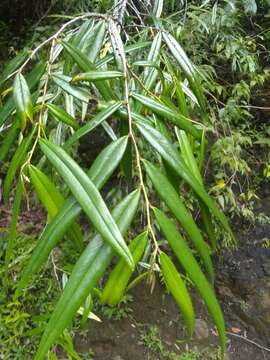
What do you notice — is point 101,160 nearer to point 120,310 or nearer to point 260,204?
point 120,310

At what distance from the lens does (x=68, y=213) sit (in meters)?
0.39

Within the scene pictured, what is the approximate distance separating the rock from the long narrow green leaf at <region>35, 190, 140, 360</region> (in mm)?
1803

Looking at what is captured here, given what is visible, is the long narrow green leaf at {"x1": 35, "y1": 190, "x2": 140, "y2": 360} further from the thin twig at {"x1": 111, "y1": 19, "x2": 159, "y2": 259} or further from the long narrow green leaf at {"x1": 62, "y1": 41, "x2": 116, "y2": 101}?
the long narrow green leaf at {"x1": 62, "y1": 41, "x2": 116, "y2": 101}

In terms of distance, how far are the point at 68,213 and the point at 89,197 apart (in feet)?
0.08

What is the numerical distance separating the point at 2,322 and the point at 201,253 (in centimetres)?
148

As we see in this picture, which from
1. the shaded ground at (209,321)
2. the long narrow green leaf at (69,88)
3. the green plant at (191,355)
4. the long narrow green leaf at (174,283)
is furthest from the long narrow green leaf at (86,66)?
the green plant at (191,355)

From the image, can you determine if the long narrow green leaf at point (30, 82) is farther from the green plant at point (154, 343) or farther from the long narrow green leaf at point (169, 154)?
the green plant at point (154, 343)

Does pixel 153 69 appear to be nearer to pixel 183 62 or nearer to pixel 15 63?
pixel 183 62

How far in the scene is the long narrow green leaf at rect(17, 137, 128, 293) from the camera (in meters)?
0.39

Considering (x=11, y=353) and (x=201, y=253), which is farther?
(x=11, y=353)

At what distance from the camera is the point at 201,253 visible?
0.46 m

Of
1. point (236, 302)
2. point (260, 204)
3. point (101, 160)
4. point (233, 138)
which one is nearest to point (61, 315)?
point (101, 160)

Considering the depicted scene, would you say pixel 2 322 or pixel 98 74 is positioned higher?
pixel 98 74

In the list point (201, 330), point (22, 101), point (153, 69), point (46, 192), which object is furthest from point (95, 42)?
point (201, 330)
